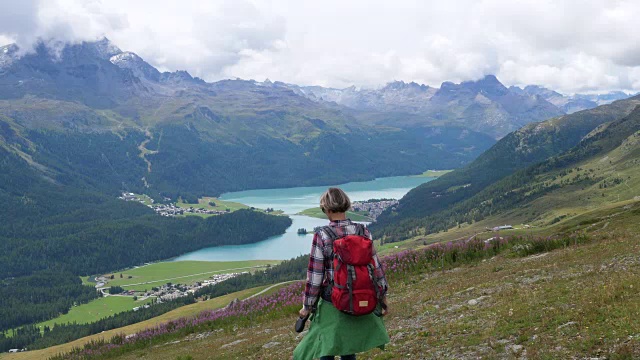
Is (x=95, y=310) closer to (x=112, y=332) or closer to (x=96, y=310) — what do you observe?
(x=96, y=310)

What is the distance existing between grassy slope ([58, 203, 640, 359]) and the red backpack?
495 cm

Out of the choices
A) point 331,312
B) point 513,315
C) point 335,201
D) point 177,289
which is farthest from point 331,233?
point 177,289

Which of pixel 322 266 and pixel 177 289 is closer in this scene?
pixel 322 266

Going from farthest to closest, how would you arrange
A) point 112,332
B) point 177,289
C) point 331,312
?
point 177,289
point 112,332
point 331,312

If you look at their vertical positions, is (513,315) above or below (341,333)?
below

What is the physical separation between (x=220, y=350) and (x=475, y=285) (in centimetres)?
1326

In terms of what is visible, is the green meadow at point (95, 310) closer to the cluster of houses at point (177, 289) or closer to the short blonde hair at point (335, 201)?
the cluster of houses at point (177, 289)

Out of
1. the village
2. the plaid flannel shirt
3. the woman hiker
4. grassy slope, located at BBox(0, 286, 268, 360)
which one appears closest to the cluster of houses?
the village

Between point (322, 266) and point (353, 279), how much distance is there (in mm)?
848

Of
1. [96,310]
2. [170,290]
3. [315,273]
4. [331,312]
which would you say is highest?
[315,273]

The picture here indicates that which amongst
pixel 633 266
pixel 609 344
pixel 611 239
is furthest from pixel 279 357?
pixel 611 239

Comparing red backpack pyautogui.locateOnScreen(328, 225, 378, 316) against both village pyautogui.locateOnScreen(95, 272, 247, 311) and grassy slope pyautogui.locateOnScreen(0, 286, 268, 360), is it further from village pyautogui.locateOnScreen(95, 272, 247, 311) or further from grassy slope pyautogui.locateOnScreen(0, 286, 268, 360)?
village pyautogui.locateOnScreen(95, 272, 247, 311)

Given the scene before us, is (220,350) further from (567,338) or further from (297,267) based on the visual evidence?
(297,267)

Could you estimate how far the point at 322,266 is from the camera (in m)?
10.2
